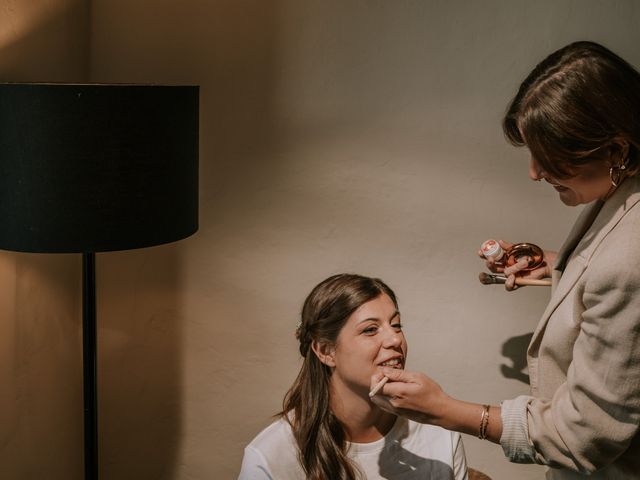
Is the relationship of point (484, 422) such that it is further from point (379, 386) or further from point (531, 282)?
point (531, 282)

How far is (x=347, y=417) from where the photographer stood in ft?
7.04

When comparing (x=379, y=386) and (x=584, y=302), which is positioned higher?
(x=584, y=302)

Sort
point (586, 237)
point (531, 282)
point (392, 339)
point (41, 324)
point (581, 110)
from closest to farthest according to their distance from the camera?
point (581, 110), point (586, 237), point (392, 339), point (531, 282), point (41, 324)

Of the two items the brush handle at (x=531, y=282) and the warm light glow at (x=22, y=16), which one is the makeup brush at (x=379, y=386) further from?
the warm light glow at (x=22, y=16)

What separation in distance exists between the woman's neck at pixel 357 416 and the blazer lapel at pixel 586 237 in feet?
1.45

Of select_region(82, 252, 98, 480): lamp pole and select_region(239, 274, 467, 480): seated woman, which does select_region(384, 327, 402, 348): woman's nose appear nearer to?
select_region(239, 274, 467, 480): seated woman

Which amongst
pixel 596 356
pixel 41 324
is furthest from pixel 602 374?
pixel 41 324

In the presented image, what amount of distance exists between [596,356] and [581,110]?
1.46 ft

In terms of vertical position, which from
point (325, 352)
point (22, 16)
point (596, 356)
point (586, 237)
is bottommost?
point (325, 352)

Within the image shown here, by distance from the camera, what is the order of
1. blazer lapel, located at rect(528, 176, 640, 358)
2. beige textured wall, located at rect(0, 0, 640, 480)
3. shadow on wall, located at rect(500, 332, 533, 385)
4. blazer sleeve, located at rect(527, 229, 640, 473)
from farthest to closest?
shadow on wall, located at rect(500, 332, 533, 385)
beige textured wall, located at rect(0, 0, 640, 480)
blazer lapel, located at rect(528, 176, 640, 358)
blazer sleeve, located at rect(527, 229, 640, 473)

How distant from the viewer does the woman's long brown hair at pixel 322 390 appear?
2072 millimetres

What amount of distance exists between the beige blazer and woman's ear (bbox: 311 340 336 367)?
0.52 metres

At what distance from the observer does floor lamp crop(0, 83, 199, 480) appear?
1.73 metres

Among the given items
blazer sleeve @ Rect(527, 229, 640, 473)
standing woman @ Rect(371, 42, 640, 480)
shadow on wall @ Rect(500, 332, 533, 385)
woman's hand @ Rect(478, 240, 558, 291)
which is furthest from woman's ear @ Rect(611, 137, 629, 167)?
shadow on wall @ Rect(500, 332, 533, 385)
